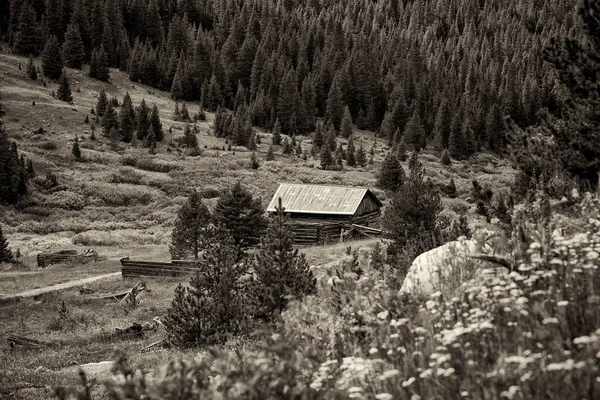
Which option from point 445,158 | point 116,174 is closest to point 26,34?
point 116,174

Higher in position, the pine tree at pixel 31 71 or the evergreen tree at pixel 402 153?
the pine tree at pixel 31 71

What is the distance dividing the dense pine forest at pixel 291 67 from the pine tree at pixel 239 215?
52.1 m

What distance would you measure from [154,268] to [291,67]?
8440 centimetres

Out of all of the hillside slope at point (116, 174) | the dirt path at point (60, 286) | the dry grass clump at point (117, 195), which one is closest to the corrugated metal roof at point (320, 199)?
the hillside slope at point (116, 174)

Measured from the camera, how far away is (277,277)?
15.1 metres

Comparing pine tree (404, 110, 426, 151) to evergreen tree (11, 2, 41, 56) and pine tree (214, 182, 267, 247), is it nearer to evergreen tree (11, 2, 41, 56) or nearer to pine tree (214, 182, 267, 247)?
pine tree (214, 182, 267, 247)

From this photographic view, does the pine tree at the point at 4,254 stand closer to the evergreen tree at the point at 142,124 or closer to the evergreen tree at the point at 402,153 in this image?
the evergreen tree at the point at 142,124

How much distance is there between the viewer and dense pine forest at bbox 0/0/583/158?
10556 centimetres

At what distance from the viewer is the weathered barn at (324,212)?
44375 mm

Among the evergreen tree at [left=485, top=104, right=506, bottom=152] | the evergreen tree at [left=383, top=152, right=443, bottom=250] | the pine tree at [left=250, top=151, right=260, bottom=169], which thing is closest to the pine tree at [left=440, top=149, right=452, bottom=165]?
the evergreen tree at [left=485, top=104, right=506, bottom=152]

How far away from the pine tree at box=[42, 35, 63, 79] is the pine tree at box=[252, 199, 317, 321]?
92781 mm

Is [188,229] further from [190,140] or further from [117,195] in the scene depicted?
[190,140]

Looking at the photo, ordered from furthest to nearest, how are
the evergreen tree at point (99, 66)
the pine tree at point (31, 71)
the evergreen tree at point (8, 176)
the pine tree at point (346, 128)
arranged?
the evergreen tree at point (99, 66), the pine tree at point (346, 128), the pine tree at point (31, 71), the evergreen tree at point (8, 176)

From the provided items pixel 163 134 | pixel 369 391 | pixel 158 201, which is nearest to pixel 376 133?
pixel 163 134
